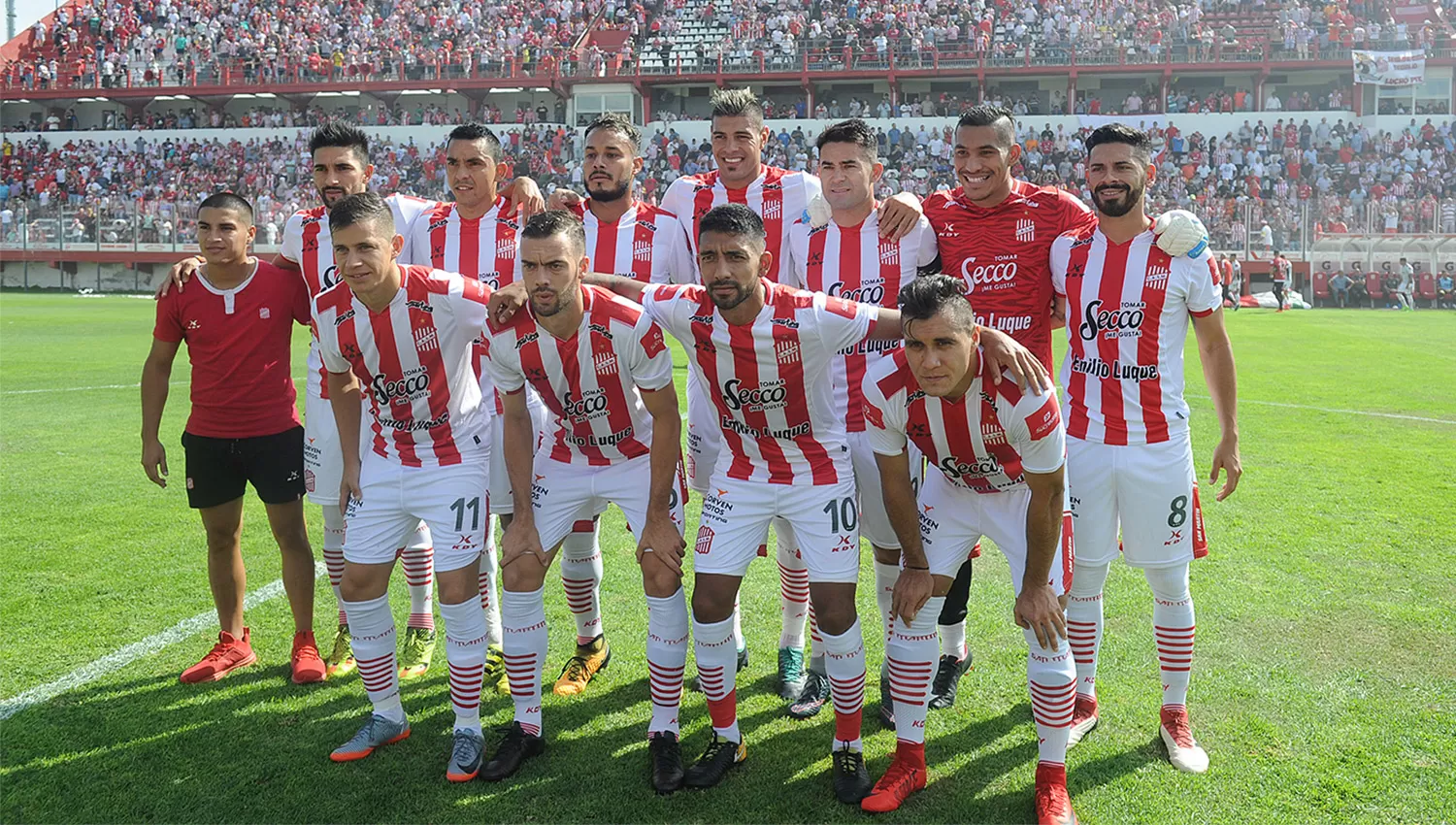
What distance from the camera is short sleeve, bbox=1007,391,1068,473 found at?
3.74 meters

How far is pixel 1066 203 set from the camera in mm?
4785

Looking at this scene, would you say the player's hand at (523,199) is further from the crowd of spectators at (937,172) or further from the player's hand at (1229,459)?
the crowd of spectators at (937,172)

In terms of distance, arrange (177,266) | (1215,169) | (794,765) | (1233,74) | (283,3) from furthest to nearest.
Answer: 1. (283,3)
2. (1233,74)
3. (1215,169)
4. (177,266)
5. (794,765)

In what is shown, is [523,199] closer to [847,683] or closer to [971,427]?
[971,427]

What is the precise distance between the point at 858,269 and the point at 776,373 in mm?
972

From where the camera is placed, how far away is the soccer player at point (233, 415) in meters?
5.25

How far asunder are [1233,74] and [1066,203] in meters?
42.8

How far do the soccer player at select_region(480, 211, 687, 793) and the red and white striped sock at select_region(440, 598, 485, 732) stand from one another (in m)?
0.13

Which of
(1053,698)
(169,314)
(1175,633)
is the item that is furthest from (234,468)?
(1175,633)

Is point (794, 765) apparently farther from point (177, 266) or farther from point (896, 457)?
point (177, 266)

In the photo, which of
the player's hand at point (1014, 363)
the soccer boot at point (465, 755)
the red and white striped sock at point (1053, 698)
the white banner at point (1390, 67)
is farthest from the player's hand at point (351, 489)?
the white banner at point (1390, 67)

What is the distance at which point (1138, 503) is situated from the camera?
4355 millimetres

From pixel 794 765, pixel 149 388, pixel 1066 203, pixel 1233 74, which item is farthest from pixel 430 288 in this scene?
pixel 1233 74

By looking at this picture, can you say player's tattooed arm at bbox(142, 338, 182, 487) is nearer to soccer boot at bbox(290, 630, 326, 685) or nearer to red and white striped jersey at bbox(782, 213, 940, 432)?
soccer boot at bbox(290, 630, 326, 685)
